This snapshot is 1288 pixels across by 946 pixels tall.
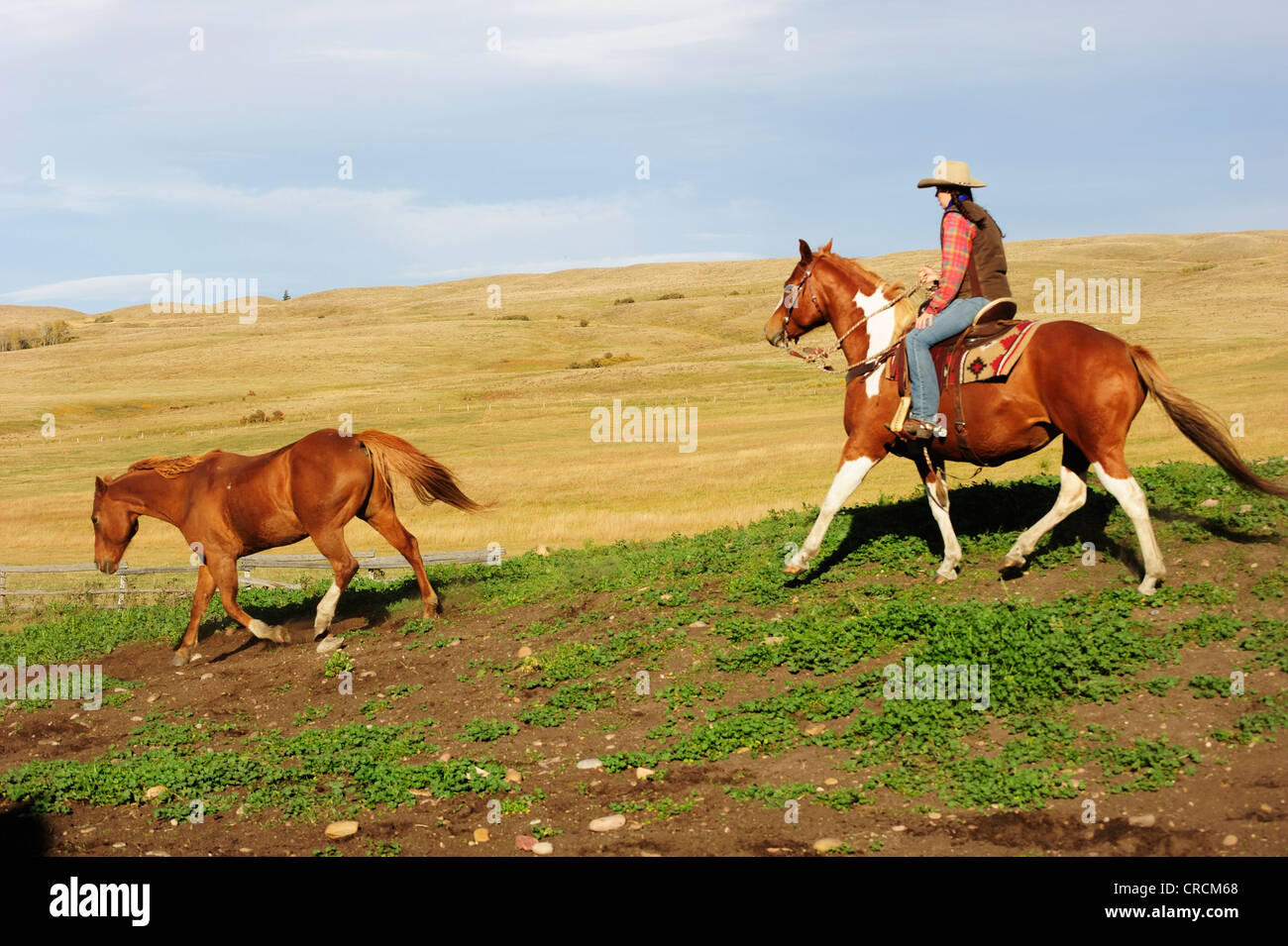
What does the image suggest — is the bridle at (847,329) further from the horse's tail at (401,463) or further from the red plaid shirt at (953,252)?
the horse's tail at (401,463)

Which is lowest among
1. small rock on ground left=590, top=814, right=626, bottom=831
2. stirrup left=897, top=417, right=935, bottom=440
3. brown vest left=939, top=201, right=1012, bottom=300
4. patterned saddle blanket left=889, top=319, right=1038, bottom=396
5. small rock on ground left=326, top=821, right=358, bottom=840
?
small rock on ground left=326, top=821, right=358, bottom=840

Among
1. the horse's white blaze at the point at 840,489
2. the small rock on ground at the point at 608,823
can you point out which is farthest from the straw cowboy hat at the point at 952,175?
the small rock on ground at the point at 608,823

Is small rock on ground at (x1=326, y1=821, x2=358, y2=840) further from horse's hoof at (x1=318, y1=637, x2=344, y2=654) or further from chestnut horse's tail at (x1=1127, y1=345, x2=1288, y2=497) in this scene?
chestnut horse's tail at (x1=1127, y1=345, x2=1288, y2=497)

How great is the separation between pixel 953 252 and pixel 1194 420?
9.00 ft

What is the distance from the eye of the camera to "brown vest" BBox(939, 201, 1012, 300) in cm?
1037

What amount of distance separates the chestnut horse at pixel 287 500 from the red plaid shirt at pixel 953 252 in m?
6.45

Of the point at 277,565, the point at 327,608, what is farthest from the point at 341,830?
the point at 277,565

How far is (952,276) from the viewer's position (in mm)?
10375

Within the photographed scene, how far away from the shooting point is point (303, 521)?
13.5 m

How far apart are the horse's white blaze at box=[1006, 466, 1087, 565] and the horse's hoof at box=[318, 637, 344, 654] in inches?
310

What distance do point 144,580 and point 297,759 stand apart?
17000 millimetres

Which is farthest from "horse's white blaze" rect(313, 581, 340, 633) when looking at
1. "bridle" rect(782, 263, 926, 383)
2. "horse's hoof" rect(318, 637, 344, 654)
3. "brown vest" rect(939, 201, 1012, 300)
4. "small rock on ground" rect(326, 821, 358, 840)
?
"brown vest" rect(939, 201, 1012, 300)
